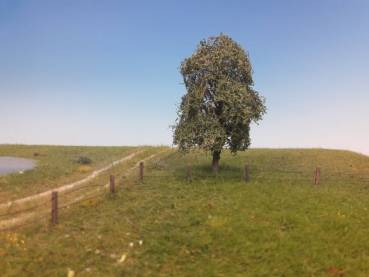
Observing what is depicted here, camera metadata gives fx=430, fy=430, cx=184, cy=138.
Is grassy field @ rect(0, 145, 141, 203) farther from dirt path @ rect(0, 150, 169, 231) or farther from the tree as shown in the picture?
the tree

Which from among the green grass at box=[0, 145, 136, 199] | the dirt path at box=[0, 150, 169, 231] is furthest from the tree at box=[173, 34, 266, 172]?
the green grass at box=[0, 145, 136, 199]

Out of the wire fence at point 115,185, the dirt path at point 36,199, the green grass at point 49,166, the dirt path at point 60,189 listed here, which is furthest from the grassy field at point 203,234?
the green grass at point 49,166

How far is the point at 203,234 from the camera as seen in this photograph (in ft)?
82.0

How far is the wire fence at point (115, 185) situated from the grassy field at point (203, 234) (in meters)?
0.91

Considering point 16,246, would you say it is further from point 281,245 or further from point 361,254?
point 361,254

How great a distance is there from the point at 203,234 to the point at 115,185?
530 inches

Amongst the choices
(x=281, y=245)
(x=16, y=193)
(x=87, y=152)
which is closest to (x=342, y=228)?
(x=281, y=245)

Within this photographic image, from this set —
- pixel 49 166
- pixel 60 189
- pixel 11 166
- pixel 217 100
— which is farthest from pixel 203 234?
pixel 11 166

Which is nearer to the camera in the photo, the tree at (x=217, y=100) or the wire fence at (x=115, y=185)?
the wire fence at (x=115, y=185)

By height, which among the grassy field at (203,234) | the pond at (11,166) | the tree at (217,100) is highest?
the tree at (217,100)

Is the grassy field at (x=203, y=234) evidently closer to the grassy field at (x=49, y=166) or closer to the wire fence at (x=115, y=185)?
the wire fence at (x=115, y=185)

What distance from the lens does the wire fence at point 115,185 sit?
27.6 metres

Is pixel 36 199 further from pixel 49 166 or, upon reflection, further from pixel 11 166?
pixel 11 166

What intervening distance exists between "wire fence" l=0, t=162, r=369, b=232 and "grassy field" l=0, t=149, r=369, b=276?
2.98ft
